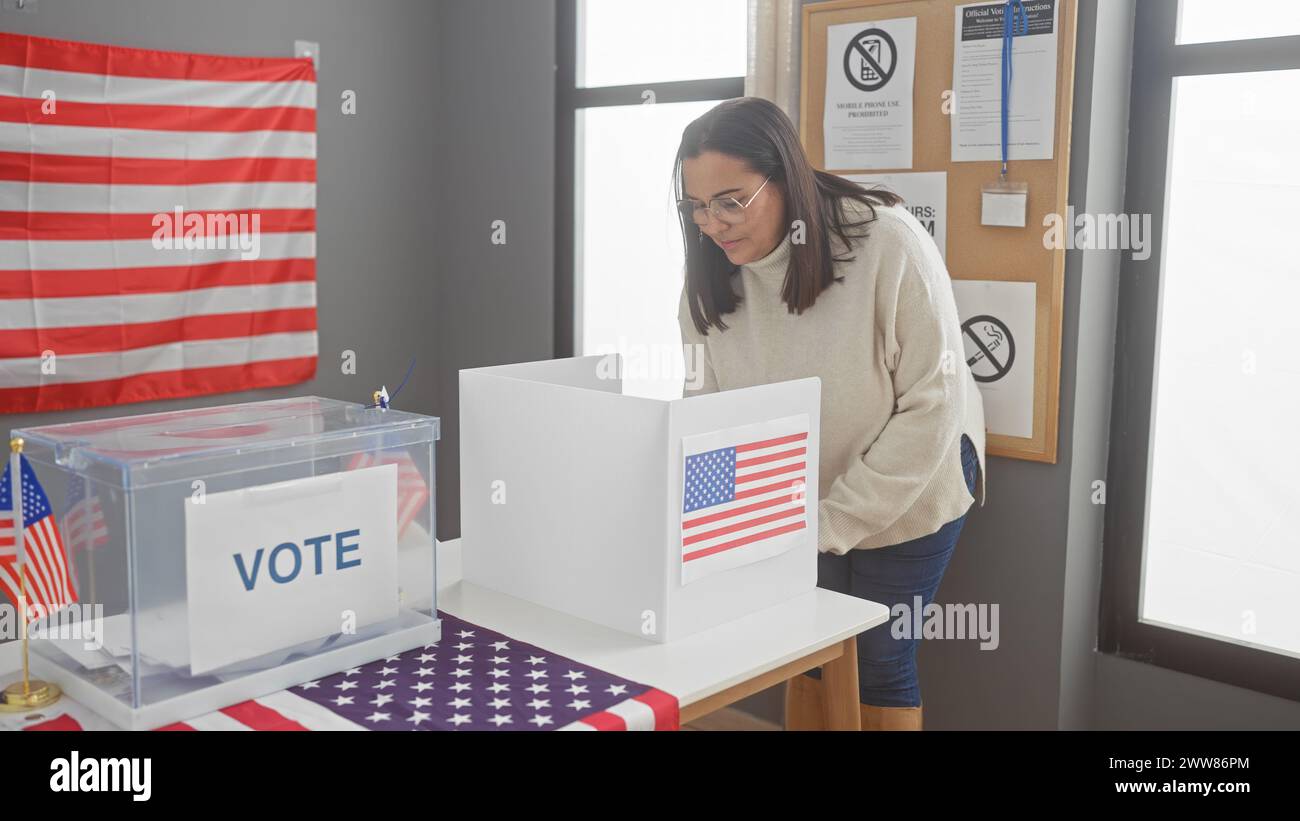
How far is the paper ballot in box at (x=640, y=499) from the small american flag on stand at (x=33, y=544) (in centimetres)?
61

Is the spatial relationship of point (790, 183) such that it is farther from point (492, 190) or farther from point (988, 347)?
point (492, 190)

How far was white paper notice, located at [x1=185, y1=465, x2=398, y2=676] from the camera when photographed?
1.34 metres

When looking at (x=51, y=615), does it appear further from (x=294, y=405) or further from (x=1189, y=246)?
(x=1189, y=246)

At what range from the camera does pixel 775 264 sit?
207 centimetres

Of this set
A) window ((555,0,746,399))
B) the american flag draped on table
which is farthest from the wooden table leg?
window ((555,0,746,399))

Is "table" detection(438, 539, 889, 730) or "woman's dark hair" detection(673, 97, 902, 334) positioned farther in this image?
"woman's dark hair" detection(673, 97, 902, 334)

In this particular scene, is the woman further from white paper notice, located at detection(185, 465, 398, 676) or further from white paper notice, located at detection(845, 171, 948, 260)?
white paper notice, located at detection(185, 465, 398, 676)

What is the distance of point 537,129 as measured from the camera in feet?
11.5

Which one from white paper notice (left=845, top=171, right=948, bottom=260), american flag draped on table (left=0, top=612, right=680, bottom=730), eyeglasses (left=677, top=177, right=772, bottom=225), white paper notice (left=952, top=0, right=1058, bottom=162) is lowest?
american flag draped on table (left=0, top=612, right=680, bottom=730)

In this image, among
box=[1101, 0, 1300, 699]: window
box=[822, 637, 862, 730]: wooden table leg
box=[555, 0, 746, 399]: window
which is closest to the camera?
box=[822, 637, 862, 730]: wooden table leg

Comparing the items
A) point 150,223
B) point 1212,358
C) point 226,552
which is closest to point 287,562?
point 226,552

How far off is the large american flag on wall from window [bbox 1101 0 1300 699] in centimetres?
235

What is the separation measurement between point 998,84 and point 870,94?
1.02 ft

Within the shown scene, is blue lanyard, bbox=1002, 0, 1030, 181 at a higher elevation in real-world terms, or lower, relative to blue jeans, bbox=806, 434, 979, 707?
higher
